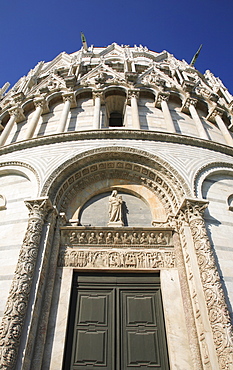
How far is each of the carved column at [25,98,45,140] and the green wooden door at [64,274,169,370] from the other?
6.42 m

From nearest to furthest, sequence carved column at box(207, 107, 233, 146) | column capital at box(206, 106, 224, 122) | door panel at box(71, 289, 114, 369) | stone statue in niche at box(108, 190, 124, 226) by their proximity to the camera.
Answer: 1. door panel at box(71, 289, 114, 369)
2. stone statue in niche at box(108, 190, 124, 226)
3. carved column at box(207, 107, 233, 146)
4. column capital at box(206, 106, 224, 122)

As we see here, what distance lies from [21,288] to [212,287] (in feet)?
13.6

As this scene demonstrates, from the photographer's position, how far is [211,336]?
5.12 meters

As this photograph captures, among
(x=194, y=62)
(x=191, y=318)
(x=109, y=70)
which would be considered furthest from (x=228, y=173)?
(x=194, y=62)

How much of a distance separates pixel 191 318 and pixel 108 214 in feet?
12.4

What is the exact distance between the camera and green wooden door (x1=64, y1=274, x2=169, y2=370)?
5.57 meters

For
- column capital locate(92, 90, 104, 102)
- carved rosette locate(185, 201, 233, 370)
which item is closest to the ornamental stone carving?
column capital locate(92, 90, 104, 102)

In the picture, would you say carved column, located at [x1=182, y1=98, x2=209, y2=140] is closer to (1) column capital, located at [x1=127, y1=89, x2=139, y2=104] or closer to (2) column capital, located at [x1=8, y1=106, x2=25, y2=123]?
(1) column capital, located at [x1=127, y1=89, x2=139, y2=104]

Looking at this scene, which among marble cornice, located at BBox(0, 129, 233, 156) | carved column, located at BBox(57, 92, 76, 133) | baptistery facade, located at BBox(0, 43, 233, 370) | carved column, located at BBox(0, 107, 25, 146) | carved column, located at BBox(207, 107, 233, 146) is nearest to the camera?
baptistery facade, located at BBox(0, 43, 233, 370)

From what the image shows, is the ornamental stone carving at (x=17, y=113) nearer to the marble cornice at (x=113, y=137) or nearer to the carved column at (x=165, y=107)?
the marble cornice at (x=113, y=137)

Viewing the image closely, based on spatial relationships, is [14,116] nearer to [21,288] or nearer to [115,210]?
[115,210]

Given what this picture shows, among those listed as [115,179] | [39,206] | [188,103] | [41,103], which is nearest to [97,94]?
[41,103]

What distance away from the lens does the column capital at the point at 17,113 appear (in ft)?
40.4

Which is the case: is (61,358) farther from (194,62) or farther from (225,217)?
(194,62)
